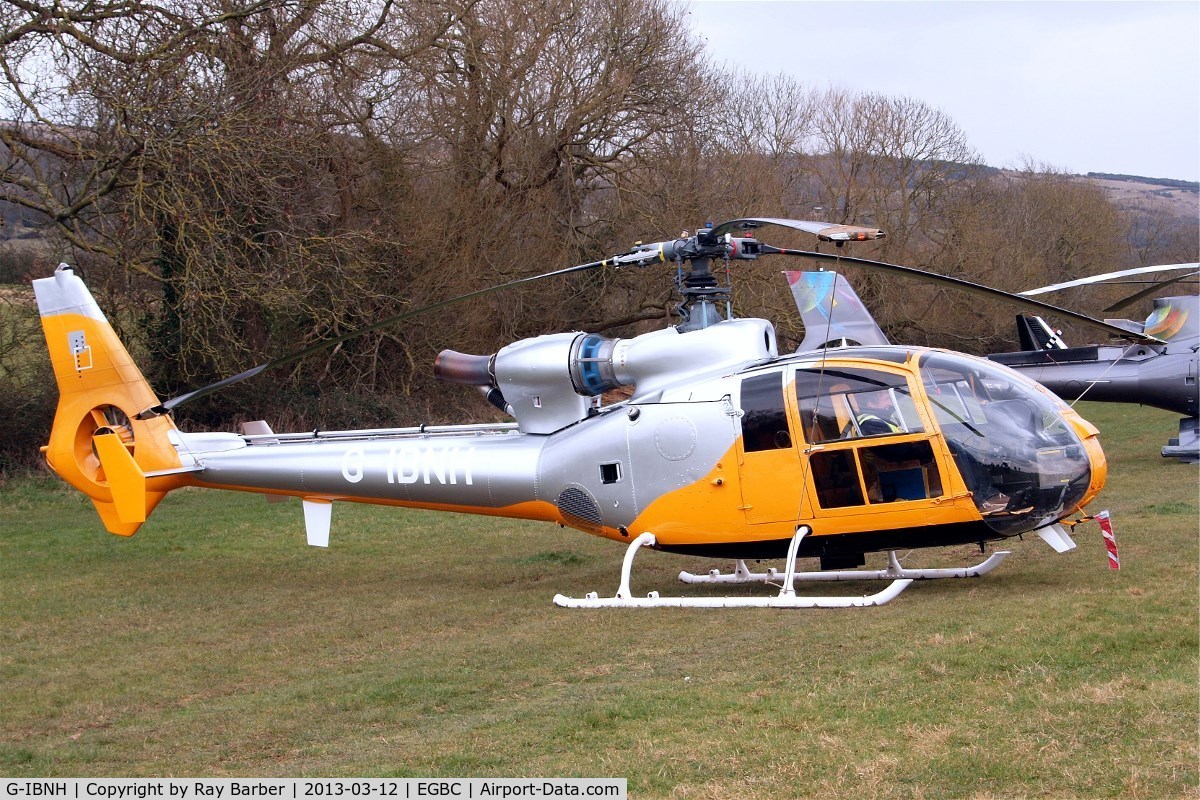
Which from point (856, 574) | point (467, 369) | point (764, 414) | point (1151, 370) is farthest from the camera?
point (1151, 370)

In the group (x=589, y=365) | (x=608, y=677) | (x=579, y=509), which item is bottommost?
(x=608, y=677)

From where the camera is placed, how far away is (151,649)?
888cm

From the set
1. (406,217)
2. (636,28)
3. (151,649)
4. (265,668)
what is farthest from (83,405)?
(636,28)

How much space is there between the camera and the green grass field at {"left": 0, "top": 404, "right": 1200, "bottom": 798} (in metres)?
5.26

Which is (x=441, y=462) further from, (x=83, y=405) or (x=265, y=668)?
(x=83, y=405)

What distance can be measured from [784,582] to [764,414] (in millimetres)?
1365

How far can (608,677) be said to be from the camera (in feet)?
23.7

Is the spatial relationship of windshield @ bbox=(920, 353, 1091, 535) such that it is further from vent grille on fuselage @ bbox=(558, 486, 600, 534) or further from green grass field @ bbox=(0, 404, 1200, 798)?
vent grille on fuselage @ bbox=(558, 486, 600, 534)

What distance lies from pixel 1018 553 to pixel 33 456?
1589cm

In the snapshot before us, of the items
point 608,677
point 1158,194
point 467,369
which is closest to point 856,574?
point 608,677

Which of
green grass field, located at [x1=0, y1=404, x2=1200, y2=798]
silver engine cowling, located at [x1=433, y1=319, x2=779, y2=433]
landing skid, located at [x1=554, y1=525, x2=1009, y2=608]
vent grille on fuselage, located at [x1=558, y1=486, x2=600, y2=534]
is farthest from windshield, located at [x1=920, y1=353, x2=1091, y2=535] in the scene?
vent grille on fuselage, located at [x1=558, y1=486, x2=600, y2=534]

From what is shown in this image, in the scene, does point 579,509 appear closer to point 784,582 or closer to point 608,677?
point 784,582

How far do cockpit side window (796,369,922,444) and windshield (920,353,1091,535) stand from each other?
0.76 feet

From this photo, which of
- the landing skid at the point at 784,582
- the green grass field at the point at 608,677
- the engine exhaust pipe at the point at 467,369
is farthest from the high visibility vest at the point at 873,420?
the engine exhaust pipe at the point at 467,369
